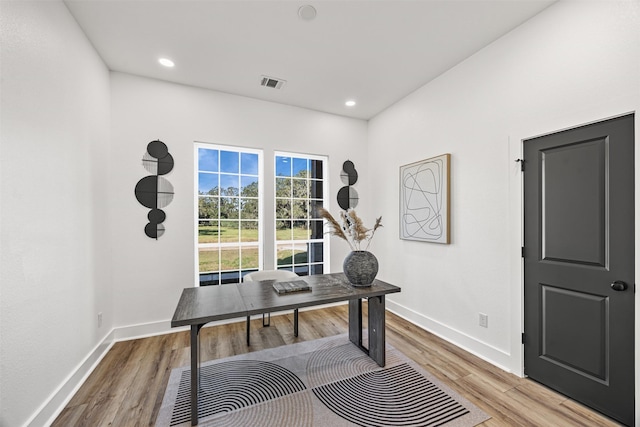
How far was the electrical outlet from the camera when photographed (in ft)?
8.29

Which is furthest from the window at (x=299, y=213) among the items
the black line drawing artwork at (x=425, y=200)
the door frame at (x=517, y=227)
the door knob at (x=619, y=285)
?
the door knob at (x=619, y=285)

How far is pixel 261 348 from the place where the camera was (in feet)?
9.00

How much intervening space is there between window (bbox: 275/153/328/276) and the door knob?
3.07 m

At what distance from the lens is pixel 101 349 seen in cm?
258

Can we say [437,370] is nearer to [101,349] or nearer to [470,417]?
[470,417]

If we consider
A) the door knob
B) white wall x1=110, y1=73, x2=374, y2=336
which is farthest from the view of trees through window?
the door knob

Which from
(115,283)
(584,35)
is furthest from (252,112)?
(584,35)

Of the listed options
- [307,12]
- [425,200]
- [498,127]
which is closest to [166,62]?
[307,12]

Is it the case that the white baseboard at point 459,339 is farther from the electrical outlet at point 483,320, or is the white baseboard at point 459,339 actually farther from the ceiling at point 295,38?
the ceiling at point 295,38

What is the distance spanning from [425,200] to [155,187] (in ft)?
10.4

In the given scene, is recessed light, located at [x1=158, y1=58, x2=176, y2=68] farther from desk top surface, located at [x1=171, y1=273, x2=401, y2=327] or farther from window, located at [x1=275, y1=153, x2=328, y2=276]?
desk top surface, located at [x1=171, y1=273, x2=401, y2=327]

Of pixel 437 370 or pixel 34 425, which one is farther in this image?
pixel 437 370

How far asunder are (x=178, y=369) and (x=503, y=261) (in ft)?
9.99

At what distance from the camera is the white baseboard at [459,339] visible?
2391mm
